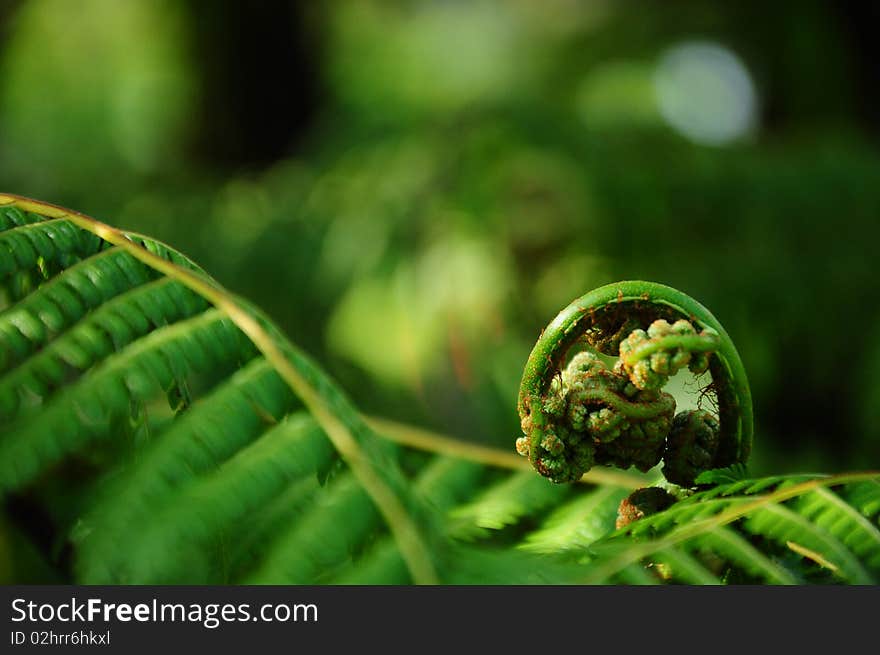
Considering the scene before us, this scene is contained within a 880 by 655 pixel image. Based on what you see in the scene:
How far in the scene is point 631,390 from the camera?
92 centimetres

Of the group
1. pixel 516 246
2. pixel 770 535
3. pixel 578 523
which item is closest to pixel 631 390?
pixel 770 535

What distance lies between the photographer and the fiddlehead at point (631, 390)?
888 millimetres

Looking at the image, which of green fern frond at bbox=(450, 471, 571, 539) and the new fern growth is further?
green fern frond at bbox=(450, 471, 571, 539)

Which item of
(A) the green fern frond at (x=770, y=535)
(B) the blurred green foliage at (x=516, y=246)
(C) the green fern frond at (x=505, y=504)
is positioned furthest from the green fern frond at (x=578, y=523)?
(B) the blurred green foliage at (x=516, y=246)

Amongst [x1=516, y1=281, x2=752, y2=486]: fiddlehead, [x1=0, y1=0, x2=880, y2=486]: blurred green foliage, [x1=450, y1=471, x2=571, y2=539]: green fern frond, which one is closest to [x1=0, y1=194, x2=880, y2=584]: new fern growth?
[x1=516, y1=281, x2=752, y2=486]: fiddlehead

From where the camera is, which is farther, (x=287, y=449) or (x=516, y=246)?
(x=516, y=246)

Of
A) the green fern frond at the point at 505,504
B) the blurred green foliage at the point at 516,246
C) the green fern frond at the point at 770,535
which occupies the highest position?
the blurred green foliage at the point at 516,246

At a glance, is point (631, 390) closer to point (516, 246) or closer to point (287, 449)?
point (287, 449)

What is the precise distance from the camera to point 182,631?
89cm

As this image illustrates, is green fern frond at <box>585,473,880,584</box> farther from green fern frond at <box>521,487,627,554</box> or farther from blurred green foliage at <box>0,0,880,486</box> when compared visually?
blurred green foliage at <box>0,0,880,486</box>

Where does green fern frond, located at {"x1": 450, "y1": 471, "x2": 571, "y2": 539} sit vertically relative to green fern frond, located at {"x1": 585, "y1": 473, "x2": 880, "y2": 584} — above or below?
above

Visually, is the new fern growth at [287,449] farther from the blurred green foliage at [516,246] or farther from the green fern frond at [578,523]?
the blurred green foliage at [516,246]

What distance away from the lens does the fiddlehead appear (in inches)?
34.9

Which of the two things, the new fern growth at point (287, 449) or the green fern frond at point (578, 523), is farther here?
the green fern frond at point (578, 523)
